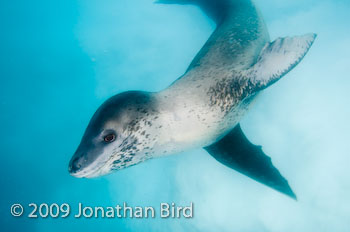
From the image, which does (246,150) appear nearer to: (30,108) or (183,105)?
(183,105)

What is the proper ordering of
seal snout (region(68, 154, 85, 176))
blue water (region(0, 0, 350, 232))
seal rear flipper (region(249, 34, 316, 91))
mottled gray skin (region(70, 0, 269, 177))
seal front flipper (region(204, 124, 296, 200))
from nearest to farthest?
seal snout (region(68, 154, 85, 176))
mottled gray skin (region(70, 0, 269, 177))
seal rear flipper (region(249, 34, 316, 91))
seal front flipper (region(204, 124, 296, 200))
blue water (region(0, 0, 350, 232))

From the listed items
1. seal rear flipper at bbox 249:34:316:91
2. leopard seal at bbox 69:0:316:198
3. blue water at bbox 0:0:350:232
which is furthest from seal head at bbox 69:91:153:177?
blue water at bbox 0:0:350:232

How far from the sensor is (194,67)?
2760mm

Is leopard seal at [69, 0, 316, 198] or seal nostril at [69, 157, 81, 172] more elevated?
leopard seal at [69, 0, 316, 198]

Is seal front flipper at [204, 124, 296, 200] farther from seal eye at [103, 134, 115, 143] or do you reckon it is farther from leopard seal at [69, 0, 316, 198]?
seal eye at [103, 134, 115, 143]

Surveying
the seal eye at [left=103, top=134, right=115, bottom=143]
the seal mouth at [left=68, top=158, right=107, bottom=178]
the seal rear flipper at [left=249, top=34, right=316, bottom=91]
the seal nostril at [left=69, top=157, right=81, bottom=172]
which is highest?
the seal rear flipper at [left=249, top=34, right=316, bottom=91]

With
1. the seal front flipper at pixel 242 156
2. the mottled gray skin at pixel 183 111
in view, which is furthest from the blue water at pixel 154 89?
the mottled gray skin at pixel 183 111

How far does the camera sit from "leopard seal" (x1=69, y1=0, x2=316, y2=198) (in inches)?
69.1

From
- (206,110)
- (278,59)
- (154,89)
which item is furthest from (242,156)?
(154,89)

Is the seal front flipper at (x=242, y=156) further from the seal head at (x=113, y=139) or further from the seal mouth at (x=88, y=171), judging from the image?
the seal mouth at (x=88, y=171)

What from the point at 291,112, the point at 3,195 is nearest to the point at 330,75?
the point at 291,112

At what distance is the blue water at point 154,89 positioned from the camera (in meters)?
4.73

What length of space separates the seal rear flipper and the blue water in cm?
285

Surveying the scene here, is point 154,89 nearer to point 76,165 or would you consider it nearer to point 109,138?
point 109,138
